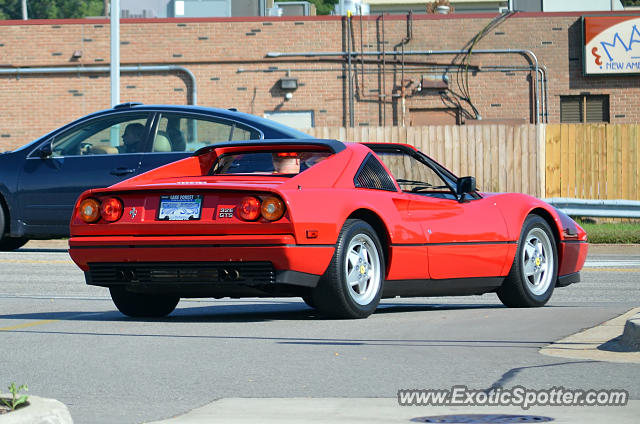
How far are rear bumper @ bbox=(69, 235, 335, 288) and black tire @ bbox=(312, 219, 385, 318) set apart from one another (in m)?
0.10

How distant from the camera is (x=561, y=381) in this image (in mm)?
5781

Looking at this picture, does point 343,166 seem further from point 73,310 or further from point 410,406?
point 410,406

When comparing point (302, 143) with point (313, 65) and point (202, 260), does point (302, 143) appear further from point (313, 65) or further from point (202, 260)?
point (313, 65)

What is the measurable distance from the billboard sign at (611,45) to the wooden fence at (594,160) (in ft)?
12.7

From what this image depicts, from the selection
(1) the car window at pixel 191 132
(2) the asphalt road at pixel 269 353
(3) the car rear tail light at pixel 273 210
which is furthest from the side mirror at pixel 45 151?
(3) the car rear tail light at pixel 273 210

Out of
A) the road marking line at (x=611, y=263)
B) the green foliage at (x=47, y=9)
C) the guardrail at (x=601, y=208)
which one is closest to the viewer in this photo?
the road marking line at (x=611, y=263)

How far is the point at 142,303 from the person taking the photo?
28.9 feet

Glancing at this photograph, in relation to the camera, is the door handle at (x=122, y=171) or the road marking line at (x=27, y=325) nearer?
the road marking line at (x=27, y=325)

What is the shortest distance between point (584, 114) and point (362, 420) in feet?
87.9

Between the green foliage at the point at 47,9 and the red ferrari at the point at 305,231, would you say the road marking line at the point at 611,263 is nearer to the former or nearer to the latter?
the red ferrari at the point at 305,231

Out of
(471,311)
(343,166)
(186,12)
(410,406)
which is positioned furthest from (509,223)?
(186,12)

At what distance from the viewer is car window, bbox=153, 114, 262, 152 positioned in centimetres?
1379

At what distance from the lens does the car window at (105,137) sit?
1405 cm

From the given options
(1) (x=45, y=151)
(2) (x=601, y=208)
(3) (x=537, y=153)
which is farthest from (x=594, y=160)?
(1) (x=45, y=151)
